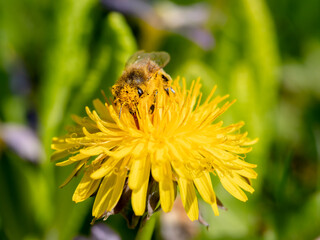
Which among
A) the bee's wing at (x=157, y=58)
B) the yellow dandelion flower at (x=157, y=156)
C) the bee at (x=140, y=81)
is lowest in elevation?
the yellow dandelion flower at (x=157, y=156)

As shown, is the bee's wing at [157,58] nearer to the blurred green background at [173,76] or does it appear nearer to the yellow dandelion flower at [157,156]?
the yellow dandelion flower at [157,156]

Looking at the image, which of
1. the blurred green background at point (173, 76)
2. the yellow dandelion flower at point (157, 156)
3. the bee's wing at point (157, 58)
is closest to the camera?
the yellow dandelion flower at point (157, 156)

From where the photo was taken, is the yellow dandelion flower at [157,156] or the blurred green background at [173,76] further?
the blurred green background at [173,76]

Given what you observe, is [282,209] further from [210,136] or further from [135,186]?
[135,186]

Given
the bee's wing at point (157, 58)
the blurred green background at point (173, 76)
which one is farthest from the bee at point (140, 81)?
the blurred green background at point (173, 76)

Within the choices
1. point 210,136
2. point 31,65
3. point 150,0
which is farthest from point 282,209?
point 31,65

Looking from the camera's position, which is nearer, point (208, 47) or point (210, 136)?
point (210, 136)

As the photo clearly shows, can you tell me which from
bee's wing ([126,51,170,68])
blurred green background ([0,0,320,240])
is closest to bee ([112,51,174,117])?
bee's wing ([126,51,170,68])
